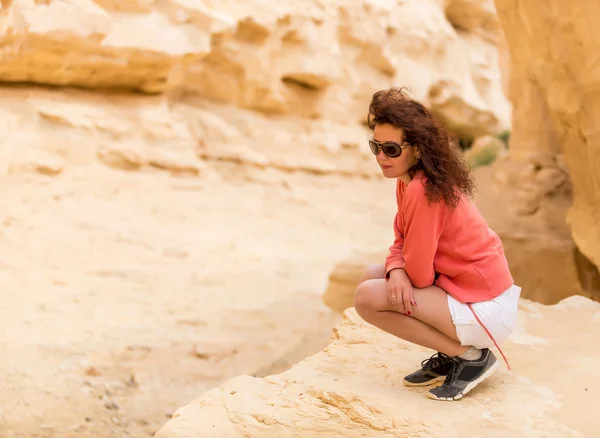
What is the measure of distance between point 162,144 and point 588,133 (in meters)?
4.41

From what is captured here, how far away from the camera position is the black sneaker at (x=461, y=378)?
226 cm

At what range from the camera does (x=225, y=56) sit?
7.86m

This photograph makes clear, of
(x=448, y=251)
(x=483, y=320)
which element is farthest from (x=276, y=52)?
(x=483, y=320)

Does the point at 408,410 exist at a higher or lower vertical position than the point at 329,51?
higher

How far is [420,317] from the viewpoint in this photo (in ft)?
7.32

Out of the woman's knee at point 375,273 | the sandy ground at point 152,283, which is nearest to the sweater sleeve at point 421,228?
the woman's knee at point 375,273

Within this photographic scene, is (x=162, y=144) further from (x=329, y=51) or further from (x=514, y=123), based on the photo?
(x=514, y=123)

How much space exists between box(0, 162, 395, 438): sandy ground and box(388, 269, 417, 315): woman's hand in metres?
1.81

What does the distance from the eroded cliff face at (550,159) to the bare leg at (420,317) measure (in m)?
2.26

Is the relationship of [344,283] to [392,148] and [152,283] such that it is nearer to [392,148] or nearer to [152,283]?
[152,283]

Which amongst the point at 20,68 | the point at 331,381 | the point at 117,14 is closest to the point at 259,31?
the point at 117,14

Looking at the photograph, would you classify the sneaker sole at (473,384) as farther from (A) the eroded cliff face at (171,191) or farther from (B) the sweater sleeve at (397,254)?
(A) the eroded cliff face at (171,191)

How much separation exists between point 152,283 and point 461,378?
11.9 ft

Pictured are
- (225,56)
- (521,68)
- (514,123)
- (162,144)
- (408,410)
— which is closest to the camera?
(408,410)
